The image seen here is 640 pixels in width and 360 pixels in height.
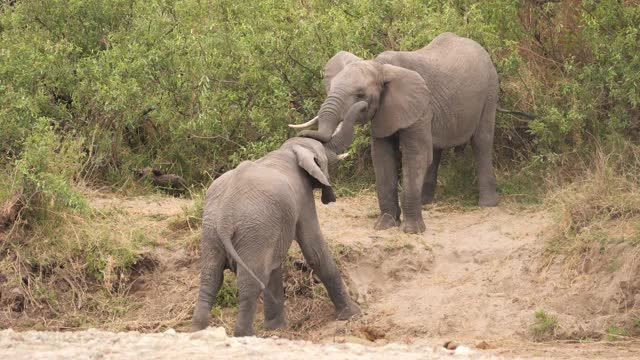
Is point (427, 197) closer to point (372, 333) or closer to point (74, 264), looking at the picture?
point (372, 333)

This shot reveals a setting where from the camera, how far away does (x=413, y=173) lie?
40.5ft

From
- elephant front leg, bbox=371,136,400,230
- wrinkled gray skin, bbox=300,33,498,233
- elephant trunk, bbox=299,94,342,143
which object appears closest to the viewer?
elephant trunk, bbox=299,94,342,143

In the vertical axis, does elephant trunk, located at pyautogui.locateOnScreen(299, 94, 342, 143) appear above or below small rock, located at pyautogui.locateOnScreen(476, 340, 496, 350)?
above

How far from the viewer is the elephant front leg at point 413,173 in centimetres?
1233

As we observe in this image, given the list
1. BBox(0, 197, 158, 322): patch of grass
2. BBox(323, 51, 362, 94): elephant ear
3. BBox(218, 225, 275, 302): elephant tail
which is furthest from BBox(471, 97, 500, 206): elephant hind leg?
BBox(218, 225, 275, 302): elephant tail

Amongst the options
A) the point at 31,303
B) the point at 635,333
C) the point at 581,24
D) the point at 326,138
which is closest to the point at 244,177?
the point at 326,138

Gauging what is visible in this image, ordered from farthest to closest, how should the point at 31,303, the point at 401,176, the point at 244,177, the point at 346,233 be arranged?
the point at 401,176, the point at 346,233, the point at 31,303, the point at 244,177

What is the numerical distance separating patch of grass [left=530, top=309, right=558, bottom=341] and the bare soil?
0.03 metres

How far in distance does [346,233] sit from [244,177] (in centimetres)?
216

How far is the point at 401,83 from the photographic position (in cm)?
1236

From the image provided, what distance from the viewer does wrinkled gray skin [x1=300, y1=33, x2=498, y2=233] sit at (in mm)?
12133

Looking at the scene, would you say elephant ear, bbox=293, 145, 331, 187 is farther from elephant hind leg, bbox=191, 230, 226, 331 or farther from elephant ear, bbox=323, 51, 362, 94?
elephant ear, bbox=323, 51, 362, 94

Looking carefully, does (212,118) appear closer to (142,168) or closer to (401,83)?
(142,168)

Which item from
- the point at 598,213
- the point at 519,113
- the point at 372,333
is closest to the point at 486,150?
the point at 519,113
